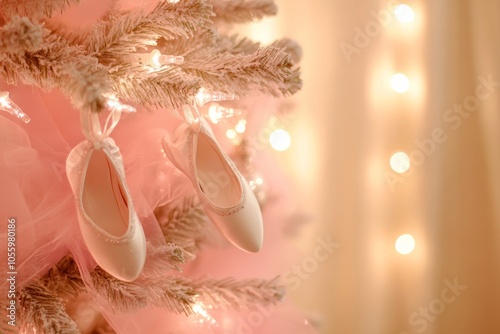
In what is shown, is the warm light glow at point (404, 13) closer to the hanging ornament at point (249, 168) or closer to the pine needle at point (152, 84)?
the hanging ornament at point (249, 168)

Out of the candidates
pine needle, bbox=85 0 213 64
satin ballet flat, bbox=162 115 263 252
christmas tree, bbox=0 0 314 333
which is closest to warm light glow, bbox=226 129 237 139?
christmas tree, bbox=0 0 314 333

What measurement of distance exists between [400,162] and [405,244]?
10.5 inches

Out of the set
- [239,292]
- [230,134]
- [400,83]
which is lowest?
[239,292]

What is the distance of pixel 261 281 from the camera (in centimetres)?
92

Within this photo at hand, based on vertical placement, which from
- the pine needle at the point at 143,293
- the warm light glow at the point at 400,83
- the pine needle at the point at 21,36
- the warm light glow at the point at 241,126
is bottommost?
the pine needle at the point at 143,293

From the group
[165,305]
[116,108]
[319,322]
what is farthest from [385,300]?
[116,108]

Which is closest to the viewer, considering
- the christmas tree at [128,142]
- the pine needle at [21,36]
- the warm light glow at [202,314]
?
the pine needle at [21,36]

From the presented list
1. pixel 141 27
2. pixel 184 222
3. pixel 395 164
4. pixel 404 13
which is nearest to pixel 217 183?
pixel 184 222

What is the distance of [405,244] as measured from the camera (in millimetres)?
1594

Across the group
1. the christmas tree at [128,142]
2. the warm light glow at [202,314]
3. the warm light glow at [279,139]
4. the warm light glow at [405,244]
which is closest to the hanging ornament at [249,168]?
the christmas tree at [128,142]

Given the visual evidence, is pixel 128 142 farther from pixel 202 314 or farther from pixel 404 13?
pixel 404 13

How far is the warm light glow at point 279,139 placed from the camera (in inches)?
59.7

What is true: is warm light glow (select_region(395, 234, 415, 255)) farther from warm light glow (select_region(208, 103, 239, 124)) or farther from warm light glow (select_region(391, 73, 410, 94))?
warm light glow (select_region(208, 103, 239, 124))

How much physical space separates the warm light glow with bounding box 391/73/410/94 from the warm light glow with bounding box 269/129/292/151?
389 mm
